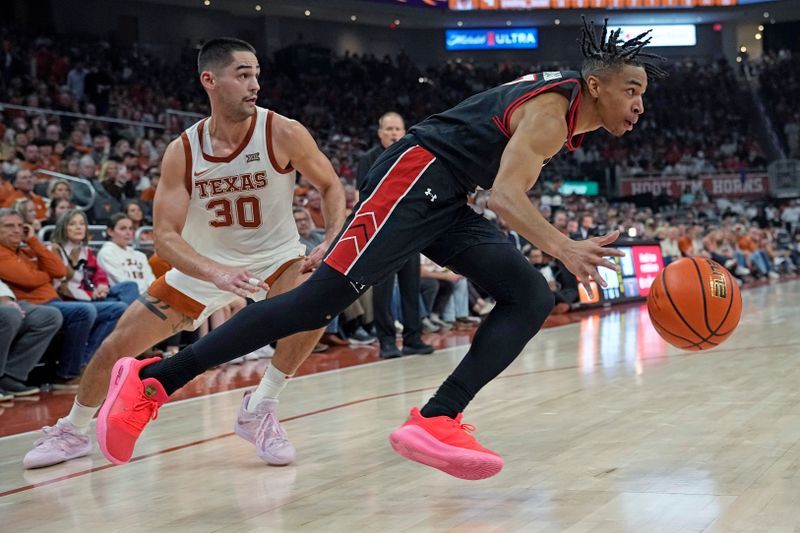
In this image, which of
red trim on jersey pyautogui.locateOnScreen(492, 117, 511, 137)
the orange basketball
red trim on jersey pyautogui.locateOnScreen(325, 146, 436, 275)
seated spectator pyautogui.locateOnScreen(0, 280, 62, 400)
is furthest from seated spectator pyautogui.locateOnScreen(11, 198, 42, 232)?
the orange basketball

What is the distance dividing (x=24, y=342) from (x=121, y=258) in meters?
1.63

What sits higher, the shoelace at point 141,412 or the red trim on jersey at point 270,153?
Result: the red trim on jersey at point 270,153

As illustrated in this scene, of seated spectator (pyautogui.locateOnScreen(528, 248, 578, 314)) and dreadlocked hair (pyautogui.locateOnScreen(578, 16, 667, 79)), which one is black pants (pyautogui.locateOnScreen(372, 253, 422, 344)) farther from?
dreadlocked hair (pyautogui.locateOnScreen(578, 16, 667, 79))

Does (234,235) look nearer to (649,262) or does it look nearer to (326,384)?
(326,384)

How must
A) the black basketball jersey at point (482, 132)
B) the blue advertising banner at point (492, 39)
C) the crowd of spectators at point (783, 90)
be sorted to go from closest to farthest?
the black basketball jersey at point (482, 132), the blue advertising banner at point (492, 39), the crowd of spectators at point (783, 90)

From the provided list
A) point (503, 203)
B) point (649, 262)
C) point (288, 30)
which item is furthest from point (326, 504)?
point (288, 30)

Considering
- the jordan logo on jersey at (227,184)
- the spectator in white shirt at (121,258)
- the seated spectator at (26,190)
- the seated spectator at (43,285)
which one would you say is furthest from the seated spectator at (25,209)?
the jordan logo on jersey at (227,184)

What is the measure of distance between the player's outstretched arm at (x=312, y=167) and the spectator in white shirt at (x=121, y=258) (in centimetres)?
421

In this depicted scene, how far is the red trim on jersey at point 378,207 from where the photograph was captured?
3.24 m

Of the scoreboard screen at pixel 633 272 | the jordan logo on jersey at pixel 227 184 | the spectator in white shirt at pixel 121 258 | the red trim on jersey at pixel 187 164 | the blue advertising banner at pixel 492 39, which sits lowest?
the scoreboard screen at pixel 633 272

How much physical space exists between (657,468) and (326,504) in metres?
1.22

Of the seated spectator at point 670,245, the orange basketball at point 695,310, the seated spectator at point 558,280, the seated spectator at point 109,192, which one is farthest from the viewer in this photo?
the seated spectator at point 670,245

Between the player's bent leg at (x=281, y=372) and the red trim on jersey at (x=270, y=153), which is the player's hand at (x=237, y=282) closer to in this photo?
the player's bent leg at (x=281, y=372)

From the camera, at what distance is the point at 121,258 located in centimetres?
802
